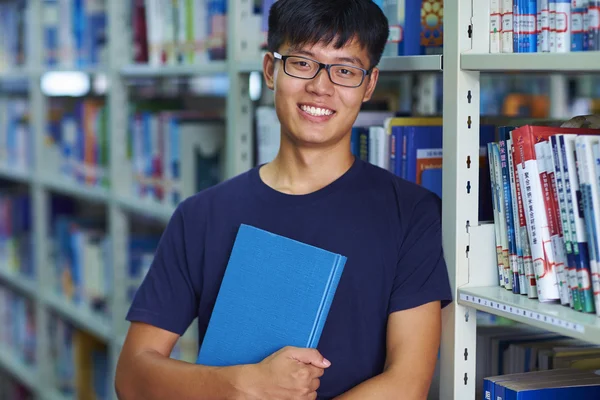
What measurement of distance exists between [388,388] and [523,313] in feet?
0.88

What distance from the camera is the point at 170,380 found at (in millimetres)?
1532

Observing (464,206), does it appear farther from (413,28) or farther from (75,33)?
(75,33)

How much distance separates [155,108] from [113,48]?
0.29m

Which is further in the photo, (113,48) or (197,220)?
(113,48)

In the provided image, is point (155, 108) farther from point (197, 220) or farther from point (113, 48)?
point (197, 220)

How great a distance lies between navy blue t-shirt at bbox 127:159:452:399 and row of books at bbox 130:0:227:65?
2.46 feet

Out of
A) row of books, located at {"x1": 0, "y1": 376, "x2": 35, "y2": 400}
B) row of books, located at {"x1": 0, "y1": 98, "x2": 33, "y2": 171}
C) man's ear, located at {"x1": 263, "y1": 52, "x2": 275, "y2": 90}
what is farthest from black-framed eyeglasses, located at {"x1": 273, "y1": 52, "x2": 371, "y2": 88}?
row of books, located at {"x1": 0, "y1": 376, "x2": 35, "y2": 400}

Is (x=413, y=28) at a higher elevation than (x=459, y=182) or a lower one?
higher

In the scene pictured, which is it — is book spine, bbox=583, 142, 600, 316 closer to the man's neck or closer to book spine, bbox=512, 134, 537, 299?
book spine, bbox=512, 134, 537, 299

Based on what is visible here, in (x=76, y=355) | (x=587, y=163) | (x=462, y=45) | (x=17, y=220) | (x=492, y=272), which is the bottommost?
(x=76, y=355)

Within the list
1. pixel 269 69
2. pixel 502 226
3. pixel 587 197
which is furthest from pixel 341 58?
pixel 587 197

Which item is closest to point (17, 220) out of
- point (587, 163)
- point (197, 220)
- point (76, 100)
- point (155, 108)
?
point (76, 100)

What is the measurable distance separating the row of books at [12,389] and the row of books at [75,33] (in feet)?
5.45

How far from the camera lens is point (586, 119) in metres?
1.39
